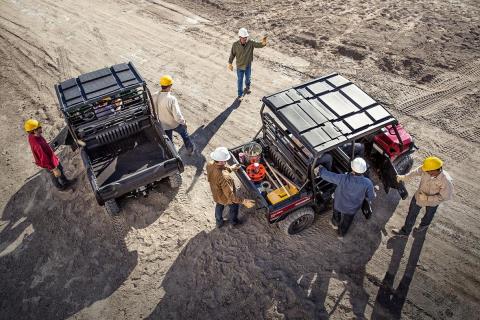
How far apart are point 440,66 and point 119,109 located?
862 cm

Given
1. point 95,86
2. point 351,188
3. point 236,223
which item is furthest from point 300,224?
point 95,86

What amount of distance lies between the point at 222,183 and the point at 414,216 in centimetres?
Answer: 341

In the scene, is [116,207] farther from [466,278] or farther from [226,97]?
[466,278]

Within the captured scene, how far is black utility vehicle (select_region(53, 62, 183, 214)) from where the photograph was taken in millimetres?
6473

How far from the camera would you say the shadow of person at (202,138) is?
25.6 ft

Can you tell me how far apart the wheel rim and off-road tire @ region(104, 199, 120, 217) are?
3.28m

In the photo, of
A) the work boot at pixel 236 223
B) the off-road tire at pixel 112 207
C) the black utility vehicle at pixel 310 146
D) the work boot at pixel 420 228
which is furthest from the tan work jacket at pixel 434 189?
the off-road tire at pixel 112 207

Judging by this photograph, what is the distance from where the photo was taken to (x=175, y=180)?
7.07m

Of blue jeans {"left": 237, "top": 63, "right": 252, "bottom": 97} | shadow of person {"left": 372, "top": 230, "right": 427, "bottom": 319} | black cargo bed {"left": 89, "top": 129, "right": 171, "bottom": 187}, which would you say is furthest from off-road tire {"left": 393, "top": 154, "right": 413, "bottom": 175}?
black cargo bed {"left": 89, "top": 129, "right": 171, "bottom": 187}

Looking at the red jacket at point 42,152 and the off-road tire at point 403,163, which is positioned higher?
the red jacket at point 42,152

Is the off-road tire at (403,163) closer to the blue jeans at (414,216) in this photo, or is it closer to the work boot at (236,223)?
the blue jeans at (414,216)

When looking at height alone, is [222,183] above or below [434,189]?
above

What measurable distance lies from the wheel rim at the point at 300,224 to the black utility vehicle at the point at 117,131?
2.31 m

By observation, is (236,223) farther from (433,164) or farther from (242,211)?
(433,164)
